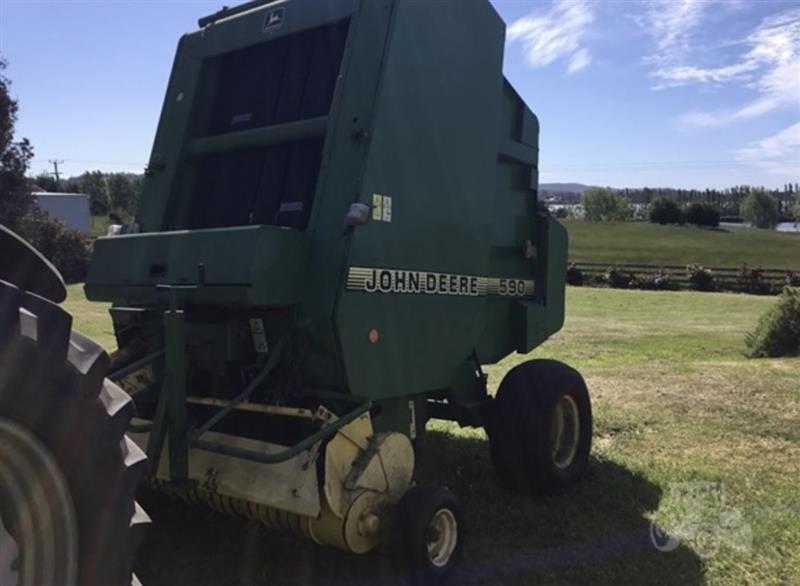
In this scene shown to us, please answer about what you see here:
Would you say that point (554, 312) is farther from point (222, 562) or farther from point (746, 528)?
point (222, 562)

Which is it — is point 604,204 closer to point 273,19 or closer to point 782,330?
point 782,330

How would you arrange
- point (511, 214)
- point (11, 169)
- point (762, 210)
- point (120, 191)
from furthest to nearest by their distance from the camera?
1. point (762, 210)
2. point (120, 191)
3. point (11, 169)
4. point (511, 214)

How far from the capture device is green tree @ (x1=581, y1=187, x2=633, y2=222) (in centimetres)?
11646

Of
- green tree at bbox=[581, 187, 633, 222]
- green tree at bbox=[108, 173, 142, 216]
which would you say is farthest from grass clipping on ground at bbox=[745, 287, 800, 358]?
green tree at bbox=[581, 187, 633, 222]

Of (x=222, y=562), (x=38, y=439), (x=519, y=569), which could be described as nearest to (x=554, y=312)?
(x=519, y=569)

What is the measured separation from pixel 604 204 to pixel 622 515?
393 ft

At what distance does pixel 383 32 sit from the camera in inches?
151

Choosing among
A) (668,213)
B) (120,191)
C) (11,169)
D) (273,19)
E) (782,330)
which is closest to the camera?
(273,19)

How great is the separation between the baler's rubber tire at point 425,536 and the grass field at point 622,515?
9.2 inches

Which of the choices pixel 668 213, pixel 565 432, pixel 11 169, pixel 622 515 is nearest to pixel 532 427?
pixel 565 432

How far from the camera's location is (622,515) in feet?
15.3

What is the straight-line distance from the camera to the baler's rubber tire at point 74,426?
2049 millimetres

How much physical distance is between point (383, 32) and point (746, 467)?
4.20 meters

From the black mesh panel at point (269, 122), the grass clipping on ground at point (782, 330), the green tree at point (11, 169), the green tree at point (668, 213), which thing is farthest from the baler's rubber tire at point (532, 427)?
the green tree at point (668, 213)
